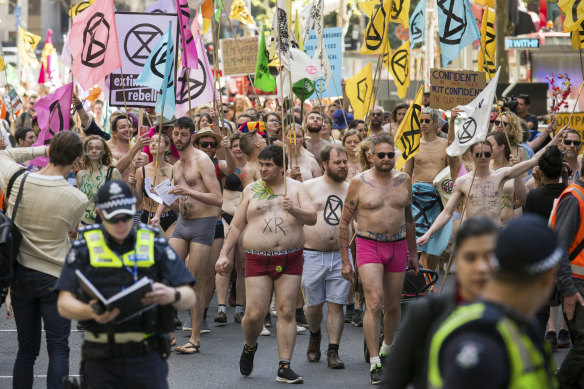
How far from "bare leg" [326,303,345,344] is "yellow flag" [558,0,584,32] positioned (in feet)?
15.8

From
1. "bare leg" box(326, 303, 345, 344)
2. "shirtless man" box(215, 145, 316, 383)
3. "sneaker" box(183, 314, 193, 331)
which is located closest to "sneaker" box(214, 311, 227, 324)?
"sneaker" box(183, 314, 193, 331)

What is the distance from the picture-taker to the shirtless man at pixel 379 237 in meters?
8.20

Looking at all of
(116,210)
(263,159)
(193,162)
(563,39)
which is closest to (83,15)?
(193,162)

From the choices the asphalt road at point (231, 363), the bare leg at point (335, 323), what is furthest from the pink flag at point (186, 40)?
the bare leg at point (335, 323)

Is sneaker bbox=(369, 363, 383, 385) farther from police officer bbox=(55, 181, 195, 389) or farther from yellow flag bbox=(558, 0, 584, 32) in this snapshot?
yellow flag bbox=(558, 0, 584, 32)

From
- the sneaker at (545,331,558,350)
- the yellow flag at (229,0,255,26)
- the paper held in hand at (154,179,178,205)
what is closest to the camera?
the sneaker at (545,331,558,350)

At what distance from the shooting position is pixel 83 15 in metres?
11.0

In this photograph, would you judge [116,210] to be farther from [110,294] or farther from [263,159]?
[263,159]

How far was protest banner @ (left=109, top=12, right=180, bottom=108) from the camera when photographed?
11.5 meters

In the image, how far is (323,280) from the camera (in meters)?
9.02

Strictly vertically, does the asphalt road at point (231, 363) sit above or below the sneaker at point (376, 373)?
below

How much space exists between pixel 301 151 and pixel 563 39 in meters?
16.0

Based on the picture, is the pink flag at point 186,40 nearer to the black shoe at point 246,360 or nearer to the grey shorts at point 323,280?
the grey shorts at point 323,280

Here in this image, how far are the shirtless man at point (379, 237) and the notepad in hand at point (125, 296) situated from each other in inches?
139
